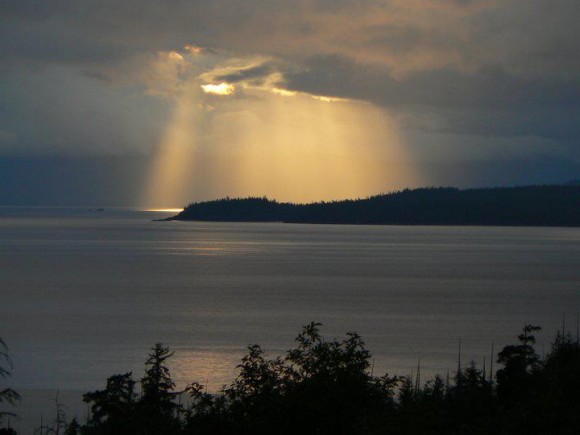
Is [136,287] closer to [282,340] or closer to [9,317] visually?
[9,317]

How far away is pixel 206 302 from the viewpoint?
59.5 meters

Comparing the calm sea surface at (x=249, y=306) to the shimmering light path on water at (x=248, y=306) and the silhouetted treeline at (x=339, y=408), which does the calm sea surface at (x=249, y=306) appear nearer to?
the shimmering light path on water at (x=248, y=306)

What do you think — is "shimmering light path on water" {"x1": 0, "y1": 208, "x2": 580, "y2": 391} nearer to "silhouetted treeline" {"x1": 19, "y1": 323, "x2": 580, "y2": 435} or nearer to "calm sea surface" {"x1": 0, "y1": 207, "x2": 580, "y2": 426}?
"calm sea surface" {"x1": 0, "y1": 207, "x2": 580, "y2": 426}

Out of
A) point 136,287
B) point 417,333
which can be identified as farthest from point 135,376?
point 136,287

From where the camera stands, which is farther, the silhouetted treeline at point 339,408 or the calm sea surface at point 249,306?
the calm sea surface at point 249,306

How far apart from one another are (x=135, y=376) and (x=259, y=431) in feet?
69.7

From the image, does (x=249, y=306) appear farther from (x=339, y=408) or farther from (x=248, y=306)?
(x=339, y=408)

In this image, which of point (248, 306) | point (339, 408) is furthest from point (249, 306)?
point (339, 408)

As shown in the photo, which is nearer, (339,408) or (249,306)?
(339,408)

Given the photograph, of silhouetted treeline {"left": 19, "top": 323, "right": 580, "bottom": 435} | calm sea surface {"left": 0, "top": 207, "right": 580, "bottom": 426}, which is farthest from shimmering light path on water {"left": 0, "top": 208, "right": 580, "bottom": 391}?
silhouetted treeline {"left": 19, "top": 323, "right": 580, "bottom": 435}

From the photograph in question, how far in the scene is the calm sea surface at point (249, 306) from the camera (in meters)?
35.9

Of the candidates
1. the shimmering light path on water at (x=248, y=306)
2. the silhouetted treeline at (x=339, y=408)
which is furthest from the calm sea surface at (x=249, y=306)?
the silhouetted treeline at (x=339, y=408)

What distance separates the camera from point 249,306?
56.0 meters

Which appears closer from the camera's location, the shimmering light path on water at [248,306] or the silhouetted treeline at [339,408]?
the silhouetted treeline at [339,408]
